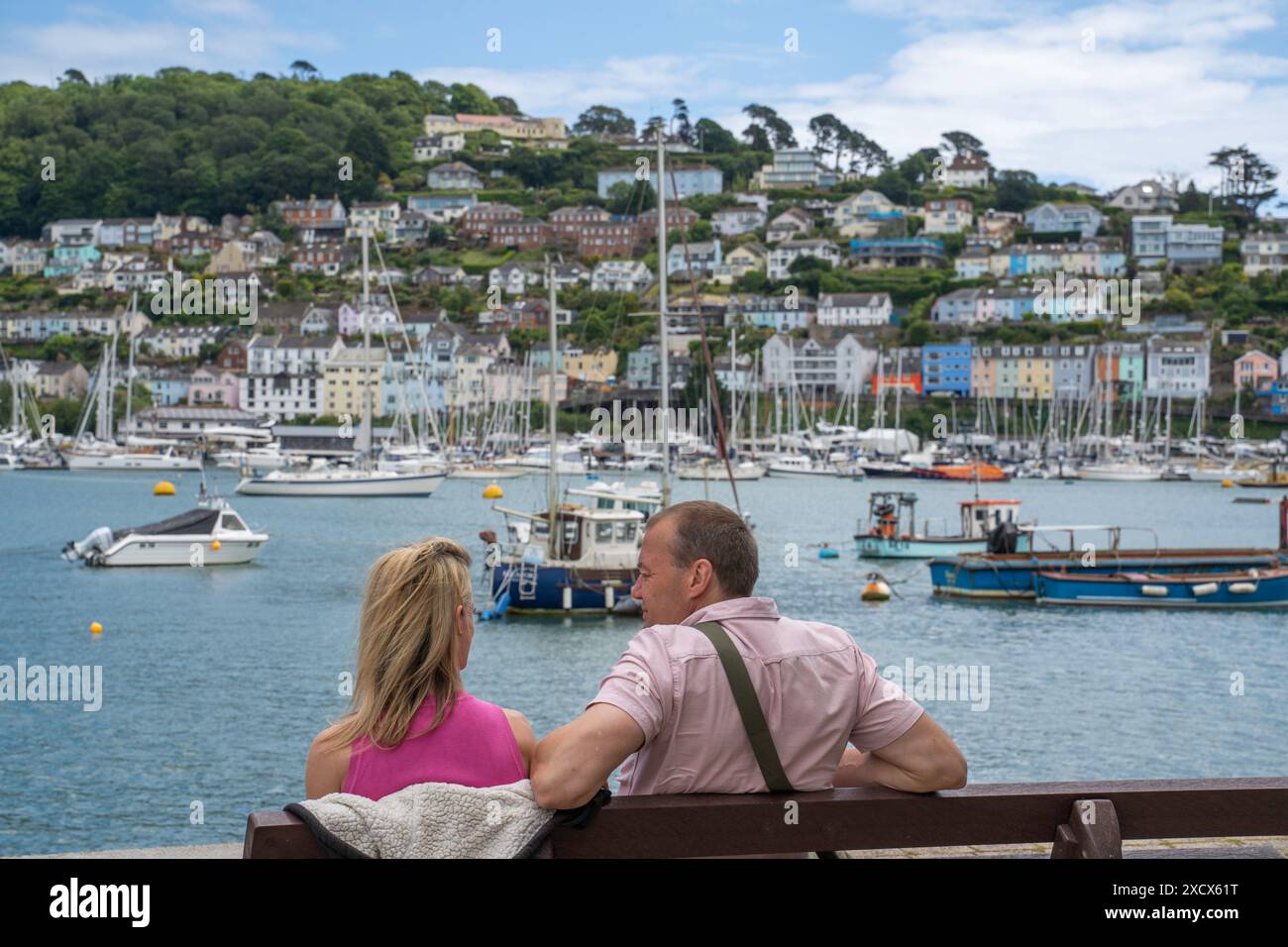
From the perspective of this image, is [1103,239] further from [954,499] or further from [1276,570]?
[1276,570]

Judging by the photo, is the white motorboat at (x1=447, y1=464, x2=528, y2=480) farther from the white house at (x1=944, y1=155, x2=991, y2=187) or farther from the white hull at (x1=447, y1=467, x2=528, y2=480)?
the white house at (x1=944, y1=155, x2=991, y2=187)

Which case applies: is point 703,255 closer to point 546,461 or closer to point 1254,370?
point 1254,370

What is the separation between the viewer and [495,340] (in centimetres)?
13312

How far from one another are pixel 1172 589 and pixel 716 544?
3023 centimetres

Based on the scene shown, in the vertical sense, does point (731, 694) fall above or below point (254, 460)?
Result: above

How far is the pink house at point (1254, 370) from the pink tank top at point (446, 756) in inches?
4839

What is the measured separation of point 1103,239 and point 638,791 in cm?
16459

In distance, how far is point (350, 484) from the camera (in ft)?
217

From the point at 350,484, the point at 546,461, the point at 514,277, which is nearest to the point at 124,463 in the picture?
the point at 546,461

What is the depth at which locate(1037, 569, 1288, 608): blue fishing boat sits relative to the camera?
31812 millimetres

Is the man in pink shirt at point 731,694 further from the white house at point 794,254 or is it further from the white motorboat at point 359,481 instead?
the white house at point 794,254

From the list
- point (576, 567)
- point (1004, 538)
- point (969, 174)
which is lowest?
point (1004, 538)

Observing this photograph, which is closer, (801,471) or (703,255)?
(801,471)

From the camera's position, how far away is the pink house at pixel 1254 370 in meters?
119
